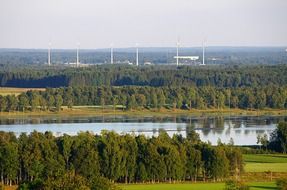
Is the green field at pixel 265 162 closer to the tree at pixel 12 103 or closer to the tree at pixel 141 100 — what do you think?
the tree at pixel 141 100

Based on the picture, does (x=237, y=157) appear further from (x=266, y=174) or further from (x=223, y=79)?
(x=223, y=79)

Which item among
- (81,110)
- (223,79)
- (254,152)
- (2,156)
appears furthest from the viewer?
(223,79)

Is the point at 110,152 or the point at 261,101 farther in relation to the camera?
the point at 261,101

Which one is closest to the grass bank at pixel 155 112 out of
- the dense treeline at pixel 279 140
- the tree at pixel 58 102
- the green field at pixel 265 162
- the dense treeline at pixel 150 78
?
the tree at pixel 58 102

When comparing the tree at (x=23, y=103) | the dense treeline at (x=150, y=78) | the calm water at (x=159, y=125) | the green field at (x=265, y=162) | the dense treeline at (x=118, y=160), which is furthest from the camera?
the dense treeline at (x=150, y=78)

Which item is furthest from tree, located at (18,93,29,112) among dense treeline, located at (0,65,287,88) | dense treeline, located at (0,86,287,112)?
dense treeline, located at (0,65,287,88)

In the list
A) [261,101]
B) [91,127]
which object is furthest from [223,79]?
[91,127]
